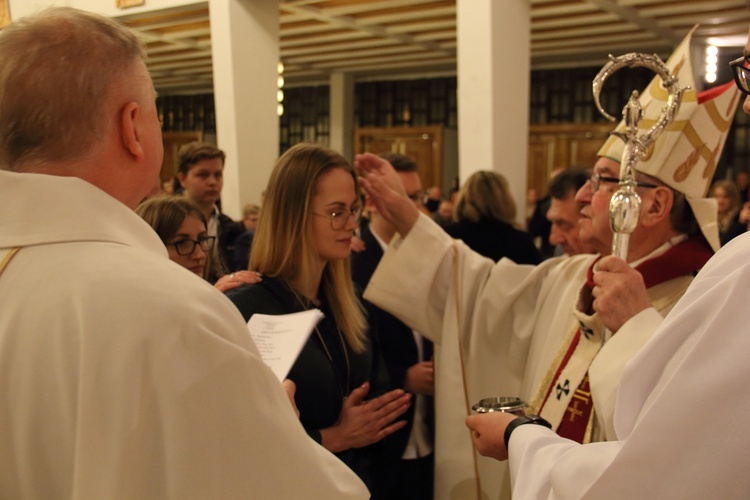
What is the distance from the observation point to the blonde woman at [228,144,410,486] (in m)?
2.06

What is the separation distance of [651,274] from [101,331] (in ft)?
5.16

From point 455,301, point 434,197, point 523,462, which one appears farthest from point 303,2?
point 523,462

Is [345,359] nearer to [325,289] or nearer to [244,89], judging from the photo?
[325,289]

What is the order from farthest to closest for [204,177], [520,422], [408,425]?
[204,177] → [408,425] → [520,422]

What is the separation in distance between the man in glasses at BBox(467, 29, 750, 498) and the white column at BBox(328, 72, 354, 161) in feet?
39.3

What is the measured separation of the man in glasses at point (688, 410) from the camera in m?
0.93

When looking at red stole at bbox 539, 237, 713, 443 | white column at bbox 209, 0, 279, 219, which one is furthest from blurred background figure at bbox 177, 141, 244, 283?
white column at bbox 209, 0, 279, 219

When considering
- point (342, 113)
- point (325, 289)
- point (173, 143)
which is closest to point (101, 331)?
point (325, 289)

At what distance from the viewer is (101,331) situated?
92cm

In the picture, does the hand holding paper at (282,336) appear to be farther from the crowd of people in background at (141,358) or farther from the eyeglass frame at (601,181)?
the eyeglass frame at (601,181)

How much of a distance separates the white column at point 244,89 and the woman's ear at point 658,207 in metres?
5.24

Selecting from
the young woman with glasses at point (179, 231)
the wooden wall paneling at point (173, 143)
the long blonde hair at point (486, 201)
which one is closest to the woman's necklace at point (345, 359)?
the young woman with glasses at point (179, 231)

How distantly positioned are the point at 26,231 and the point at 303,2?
705 centimetres

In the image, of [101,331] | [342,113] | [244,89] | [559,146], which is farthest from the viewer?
[342,113]
